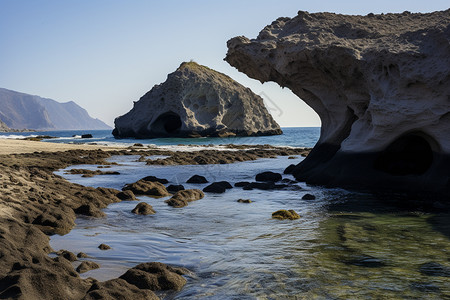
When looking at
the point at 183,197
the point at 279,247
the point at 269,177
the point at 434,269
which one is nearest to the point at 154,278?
the point at 279,247

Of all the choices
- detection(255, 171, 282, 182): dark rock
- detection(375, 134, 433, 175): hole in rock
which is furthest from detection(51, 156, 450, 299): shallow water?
detection(255, 171, 282, 182): dark rock

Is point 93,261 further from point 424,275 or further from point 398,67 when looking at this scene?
point 398,67

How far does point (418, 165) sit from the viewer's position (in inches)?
615

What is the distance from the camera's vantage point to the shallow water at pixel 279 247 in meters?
5.64

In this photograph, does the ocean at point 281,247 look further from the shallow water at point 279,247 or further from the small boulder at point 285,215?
the small boulder at point 285,215

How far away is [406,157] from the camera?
16.0 m

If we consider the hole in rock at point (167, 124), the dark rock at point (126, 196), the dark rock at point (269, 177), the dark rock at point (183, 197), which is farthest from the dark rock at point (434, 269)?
the hole in rock at point (167, 124)

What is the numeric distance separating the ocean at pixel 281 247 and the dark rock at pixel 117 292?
38cm

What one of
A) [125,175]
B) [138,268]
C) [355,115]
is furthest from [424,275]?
[125,175]

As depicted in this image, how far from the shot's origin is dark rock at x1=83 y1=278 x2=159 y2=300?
15.3ft

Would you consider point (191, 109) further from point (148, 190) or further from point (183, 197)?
point (183, 197)

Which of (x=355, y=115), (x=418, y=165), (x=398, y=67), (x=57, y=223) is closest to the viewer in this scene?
(x=57, y=223)

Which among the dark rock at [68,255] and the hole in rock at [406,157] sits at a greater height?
the hole in rock at [406,157]

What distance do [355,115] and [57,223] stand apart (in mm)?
13460
